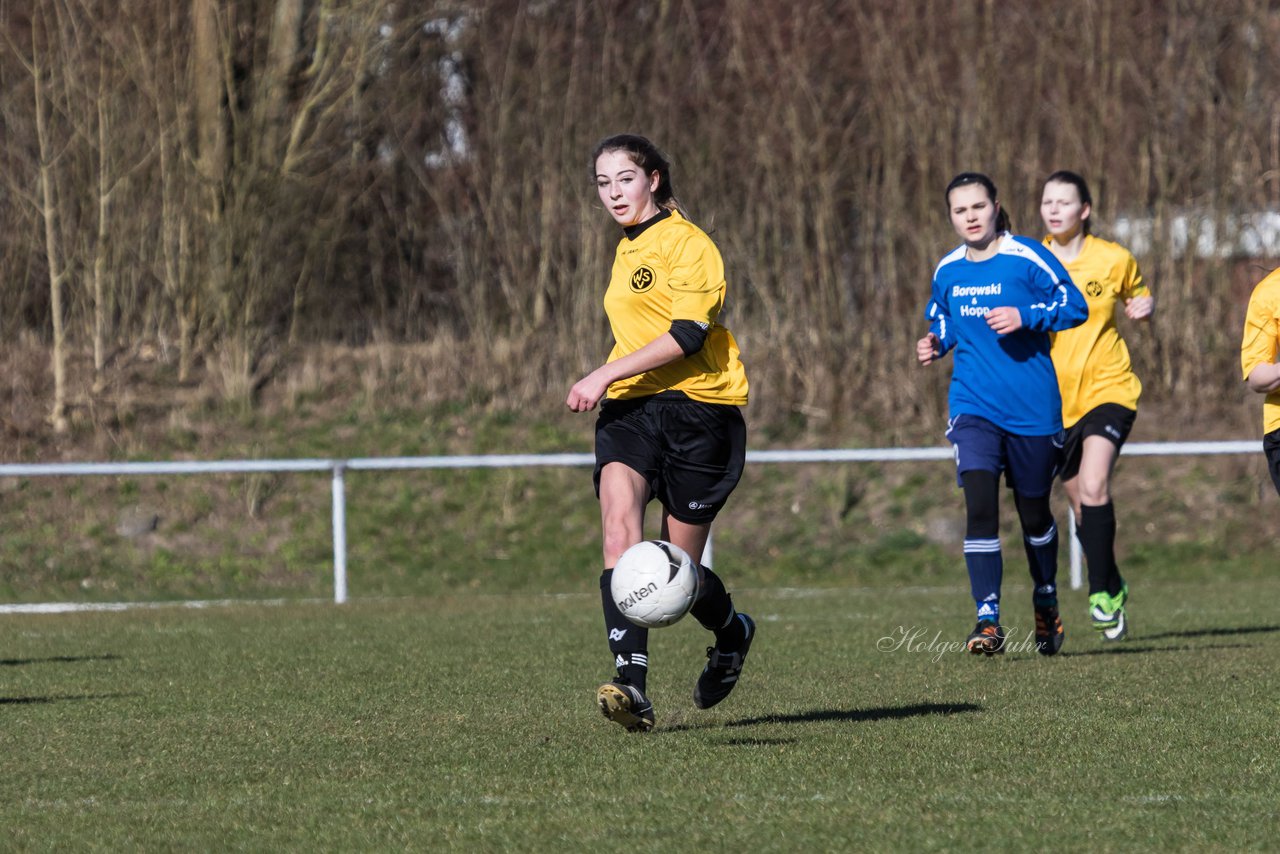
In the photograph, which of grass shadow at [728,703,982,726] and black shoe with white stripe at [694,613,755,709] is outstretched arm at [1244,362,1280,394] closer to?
grass shadow at [728,703,982,726]

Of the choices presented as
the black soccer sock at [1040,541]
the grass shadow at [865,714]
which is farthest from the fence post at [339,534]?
the grass shadow at [865,714]

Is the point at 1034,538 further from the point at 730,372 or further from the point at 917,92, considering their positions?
the point at 917,92

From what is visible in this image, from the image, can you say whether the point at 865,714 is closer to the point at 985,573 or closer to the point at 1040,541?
the point at 985,573

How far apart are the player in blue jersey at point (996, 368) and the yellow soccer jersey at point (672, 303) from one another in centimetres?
238

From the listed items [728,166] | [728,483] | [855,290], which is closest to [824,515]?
[855,290]

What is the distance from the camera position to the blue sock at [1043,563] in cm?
850

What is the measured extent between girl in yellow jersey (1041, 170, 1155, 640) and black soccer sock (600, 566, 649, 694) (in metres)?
3.93

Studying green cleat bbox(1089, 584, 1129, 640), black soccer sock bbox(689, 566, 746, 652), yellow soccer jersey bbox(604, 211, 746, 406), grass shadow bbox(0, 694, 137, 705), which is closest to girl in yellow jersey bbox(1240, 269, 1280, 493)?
green cleat bbox(1089, 584, 1129, 640)

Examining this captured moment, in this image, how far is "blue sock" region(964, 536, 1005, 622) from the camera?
8.12 metres

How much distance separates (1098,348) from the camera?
9.27 m

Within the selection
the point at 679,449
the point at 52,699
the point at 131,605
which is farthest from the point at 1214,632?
the point at 131,605

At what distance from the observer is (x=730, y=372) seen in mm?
6156

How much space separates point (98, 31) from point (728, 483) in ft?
46.1

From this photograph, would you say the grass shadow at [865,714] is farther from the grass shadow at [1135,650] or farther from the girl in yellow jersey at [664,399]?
the grass shadow at [1135,650]
